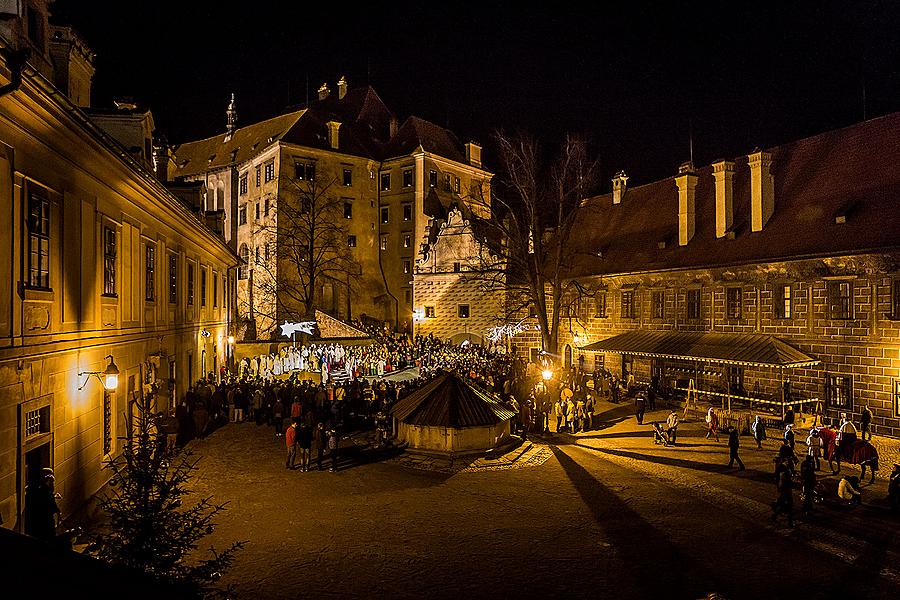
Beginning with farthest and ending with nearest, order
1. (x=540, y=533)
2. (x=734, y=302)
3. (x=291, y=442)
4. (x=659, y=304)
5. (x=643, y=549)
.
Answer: (x=659, y=304)
(x=734, y=302)
(x=291, y=442)
(x=540, y=533)
(x=643, y=549)

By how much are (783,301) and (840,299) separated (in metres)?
2.36

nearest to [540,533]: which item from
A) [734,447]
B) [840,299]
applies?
[734,447]

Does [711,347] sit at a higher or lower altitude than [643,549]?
higher

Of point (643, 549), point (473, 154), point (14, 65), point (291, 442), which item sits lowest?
point (643, 549)

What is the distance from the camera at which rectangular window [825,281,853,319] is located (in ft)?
73.8

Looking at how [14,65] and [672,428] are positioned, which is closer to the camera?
[14,65]

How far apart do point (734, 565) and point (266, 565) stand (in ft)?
25.2

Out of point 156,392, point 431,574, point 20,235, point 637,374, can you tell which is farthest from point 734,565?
point 637,374

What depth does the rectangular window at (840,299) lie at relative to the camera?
22500mm

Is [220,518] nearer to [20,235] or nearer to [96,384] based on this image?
[96,384]

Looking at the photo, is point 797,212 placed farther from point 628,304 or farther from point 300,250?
point 300,250

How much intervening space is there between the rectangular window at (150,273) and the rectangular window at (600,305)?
24.1 meters

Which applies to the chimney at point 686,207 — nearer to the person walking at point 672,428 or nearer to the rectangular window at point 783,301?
the rectangular window at point 783,301

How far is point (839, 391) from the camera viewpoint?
75.2ft
